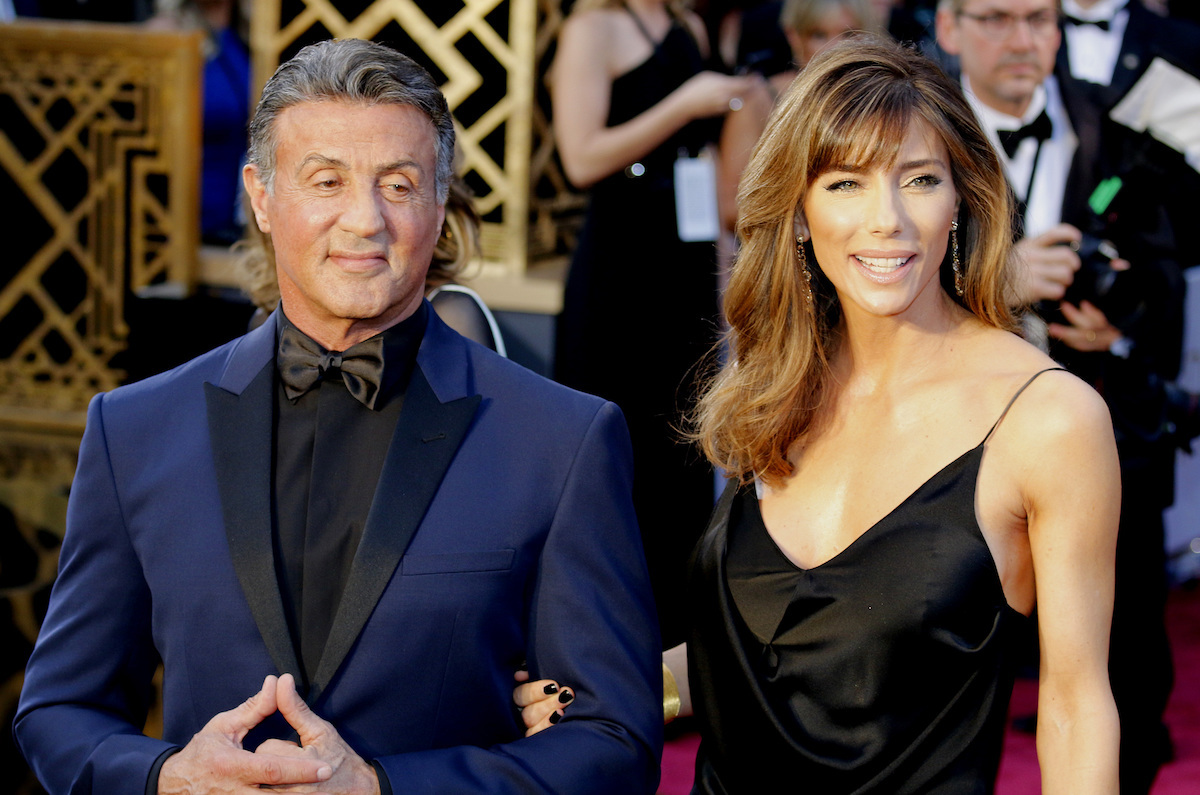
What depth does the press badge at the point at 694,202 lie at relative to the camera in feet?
12.4

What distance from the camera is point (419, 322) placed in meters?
1.80

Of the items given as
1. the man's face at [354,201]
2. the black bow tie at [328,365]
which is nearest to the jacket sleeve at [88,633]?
the black bow tie at [328,365]

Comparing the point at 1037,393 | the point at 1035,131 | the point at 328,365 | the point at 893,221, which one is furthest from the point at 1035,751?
the point at 328,365

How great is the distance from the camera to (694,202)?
3.80 metres

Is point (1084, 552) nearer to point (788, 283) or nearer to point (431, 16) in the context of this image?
point (788, 283)

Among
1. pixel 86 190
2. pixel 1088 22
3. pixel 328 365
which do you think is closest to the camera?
pixel 328 365

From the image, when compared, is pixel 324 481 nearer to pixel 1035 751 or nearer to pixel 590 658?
pixel 590 658

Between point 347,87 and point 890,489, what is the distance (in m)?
0.94

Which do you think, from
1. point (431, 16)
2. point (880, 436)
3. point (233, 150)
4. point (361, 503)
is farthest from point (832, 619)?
point (233, 150)

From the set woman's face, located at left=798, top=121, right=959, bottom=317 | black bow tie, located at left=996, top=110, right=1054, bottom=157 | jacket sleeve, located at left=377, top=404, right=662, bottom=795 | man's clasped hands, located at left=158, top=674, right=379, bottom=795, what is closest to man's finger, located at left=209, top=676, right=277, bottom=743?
man's clasped hands, located at left=158, top=674, right=379, bottom=795

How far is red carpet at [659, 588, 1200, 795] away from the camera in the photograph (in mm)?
3575

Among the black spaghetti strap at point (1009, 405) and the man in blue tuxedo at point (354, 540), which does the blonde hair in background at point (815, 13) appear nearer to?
the black spaghetti strap at point (1009, 405)

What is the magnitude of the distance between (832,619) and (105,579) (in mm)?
984

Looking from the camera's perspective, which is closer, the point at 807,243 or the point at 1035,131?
the point at 807,243
